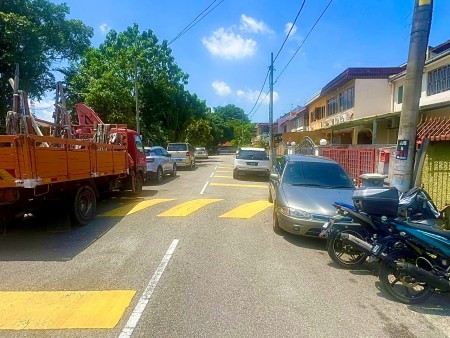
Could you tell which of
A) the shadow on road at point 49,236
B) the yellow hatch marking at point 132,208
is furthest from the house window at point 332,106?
the shadow on road at point 49,236

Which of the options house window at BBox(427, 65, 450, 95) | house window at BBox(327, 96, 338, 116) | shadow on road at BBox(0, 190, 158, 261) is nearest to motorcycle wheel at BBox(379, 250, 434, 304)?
shadow on road at BBox(0, 190, 158, 261)

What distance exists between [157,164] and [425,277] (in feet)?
44.0

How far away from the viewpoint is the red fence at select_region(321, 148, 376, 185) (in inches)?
469

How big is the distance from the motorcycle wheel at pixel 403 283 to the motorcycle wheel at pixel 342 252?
796 mm

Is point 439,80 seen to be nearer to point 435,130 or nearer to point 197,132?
point 435,130

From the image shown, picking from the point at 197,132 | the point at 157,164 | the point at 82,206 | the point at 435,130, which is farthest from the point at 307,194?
the point at 197,132

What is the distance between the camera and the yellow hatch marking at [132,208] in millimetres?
8628

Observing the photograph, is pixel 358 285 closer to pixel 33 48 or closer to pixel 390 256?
pixel 390 256

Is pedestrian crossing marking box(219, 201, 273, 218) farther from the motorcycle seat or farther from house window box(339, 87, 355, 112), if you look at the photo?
house window box(339, 87, 355, 112)

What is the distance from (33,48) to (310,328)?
79.5 ft

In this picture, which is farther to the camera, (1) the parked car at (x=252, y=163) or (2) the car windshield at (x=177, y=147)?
(2) the car windshield at (x=177, y=147)

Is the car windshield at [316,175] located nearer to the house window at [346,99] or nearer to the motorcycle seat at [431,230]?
the motorcycle seat at [431,230]

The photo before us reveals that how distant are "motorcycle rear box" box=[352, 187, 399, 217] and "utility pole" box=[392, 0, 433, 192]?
2.05 m

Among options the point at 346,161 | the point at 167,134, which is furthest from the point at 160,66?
the point at 346,161
